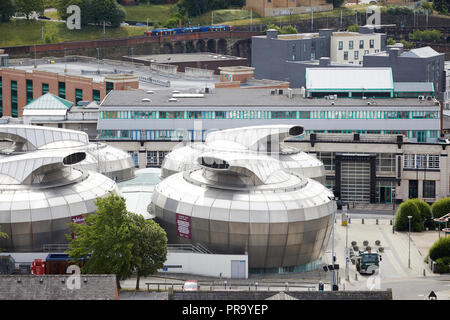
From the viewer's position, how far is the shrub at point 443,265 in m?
120

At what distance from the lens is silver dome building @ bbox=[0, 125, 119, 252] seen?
116 m

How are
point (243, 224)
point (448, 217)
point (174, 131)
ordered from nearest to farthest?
point (243, 224)
point (448, 217)
point (174, 131)

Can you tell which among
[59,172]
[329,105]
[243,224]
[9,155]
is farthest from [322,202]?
[329,105]

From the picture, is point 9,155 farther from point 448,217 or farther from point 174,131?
point 448,217

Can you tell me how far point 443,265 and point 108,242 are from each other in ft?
125

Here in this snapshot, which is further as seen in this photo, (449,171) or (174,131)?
(174,131)

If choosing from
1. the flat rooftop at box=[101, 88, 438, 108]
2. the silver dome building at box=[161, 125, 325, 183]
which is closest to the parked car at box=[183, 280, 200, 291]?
the silver dome building at box=[161, 125, 325, 183]

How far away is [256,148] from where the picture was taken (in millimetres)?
130125

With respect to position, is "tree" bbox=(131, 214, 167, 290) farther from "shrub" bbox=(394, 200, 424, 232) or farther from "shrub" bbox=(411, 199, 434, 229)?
"shrub" bbox=(411, 199, 434, 229)

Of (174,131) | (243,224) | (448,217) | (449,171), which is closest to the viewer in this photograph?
(243,224)

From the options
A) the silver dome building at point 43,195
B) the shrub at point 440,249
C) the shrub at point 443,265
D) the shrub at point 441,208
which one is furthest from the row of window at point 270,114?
the shrub at point 443,265

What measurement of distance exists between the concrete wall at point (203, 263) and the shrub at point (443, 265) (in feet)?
71.4
